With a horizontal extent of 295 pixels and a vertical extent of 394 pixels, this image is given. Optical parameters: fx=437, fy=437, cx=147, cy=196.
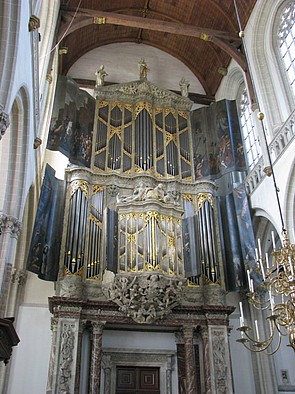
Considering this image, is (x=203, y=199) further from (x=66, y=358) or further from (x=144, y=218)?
(x=66, y=358)

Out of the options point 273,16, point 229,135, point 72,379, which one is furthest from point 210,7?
point 72,379

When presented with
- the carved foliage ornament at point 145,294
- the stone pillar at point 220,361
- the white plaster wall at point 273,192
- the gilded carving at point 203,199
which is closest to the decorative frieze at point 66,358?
the carved foliage ornament at point 145,294

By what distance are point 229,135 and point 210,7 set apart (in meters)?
5.66

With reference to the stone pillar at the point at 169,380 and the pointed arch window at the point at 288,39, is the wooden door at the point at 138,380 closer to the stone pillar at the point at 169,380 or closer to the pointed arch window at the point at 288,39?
the stone pillar at the point at 169,380

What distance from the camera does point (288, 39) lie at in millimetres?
13992

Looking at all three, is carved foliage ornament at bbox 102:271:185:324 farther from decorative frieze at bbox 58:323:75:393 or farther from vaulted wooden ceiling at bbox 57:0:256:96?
vaulted wooden ceiling at bbox 57:0:256:96

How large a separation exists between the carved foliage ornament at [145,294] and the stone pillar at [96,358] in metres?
0.86

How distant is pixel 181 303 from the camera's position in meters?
12.9

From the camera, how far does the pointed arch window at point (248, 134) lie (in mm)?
15633

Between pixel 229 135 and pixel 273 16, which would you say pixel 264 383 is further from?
pixel 273 16

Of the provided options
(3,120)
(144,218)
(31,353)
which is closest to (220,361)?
(144,218)

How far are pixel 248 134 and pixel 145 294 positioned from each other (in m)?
7.67

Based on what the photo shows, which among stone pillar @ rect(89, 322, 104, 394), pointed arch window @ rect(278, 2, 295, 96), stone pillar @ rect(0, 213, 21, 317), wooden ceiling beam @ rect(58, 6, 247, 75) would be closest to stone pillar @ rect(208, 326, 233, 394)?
stone pillar @ rect(89, 322, 104, 394)

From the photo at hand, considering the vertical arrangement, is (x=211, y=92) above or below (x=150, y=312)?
above
